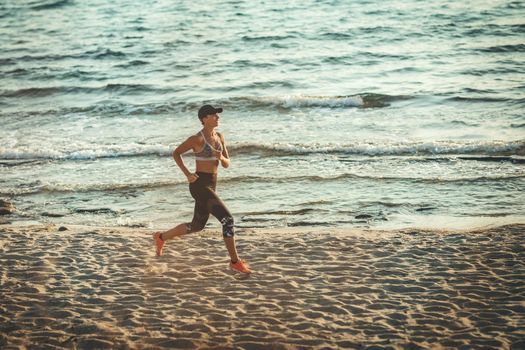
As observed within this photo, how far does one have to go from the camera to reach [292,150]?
1451cm

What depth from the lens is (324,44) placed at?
25.8m

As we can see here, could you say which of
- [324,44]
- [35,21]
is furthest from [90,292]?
[35,21]

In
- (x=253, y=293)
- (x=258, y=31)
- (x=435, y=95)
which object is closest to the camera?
(x=253, y=293)

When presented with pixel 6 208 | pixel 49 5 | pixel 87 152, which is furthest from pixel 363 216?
pixel 49 5

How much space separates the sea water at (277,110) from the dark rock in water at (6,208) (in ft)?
0.56

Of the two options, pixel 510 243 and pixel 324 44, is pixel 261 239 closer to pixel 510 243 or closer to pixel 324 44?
pixel 510 243

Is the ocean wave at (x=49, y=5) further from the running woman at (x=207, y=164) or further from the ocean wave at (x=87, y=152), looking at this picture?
the running woman at (x=207, y=164)

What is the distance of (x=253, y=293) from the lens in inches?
294

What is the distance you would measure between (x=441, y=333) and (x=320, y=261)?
2.14m

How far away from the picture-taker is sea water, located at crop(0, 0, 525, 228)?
11320mm

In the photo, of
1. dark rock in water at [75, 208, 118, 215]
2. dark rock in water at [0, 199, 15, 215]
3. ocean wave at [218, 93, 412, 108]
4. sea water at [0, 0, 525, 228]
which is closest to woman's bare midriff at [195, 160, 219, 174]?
sea water at [0, 0, 525, 228]

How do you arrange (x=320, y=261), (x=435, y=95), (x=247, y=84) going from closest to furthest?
(x=320, y=261) < (x=435, y=95) < (x=247, y=84)

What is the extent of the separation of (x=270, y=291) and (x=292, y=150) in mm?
7243

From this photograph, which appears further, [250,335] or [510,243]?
[510,243]
